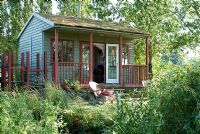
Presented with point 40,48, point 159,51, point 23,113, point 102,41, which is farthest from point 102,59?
point 23,113

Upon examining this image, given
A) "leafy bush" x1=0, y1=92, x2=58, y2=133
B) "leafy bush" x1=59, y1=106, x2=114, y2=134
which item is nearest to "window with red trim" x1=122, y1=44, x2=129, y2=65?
"leafy bush" x1=59, y1=106, x2=114, y2=134

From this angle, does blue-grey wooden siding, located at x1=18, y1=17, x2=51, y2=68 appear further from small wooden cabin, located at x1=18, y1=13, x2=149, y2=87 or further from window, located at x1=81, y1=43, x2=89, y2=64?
window, located at x1=81, y1=43, x2=89, y2=64

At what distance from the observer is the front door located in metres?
19.4

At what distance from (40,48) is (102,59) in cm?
391

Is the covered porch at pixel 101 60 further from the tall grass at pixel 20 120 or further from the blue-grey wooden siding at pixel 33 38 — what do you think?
the tall grass at pixel 20 120

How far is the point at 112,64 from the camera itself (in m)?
19.8

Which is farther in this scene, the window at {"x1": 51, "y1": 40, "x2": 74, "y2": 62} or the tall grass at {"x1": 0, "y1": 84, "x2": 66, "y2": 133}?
the window at {"x1": 51, "y1": 40, "x2": 74, "y2": 62}

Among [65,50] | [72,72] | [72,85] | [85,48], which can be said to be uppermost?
[85,48]

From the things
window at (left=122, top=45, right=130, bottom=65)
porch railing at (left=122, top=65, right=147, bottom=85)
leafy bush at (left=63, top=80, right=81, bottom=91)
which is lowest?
leafy bush at (left=63, top=80, right=81, bottom=91)

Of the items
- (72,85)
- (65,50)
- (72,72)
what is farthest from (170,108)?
(65,50)

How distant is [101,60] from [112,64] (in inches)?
38.0

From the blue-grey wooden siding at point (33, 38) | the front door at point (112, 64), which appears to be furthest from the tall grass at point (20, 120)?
the front door at point (112, 64)

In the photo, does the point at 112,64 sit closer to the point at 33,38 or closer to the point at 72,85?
the point at 72,85

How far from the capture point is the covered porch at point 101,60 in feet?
57.6
